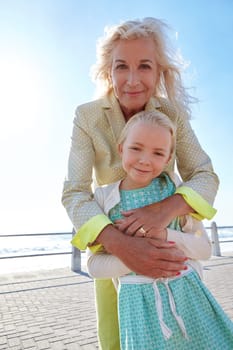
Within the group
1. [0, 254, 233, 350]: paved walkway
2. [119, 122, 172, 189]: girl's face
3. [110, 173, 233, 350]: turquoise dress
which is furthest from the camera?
[0, 254, 233, 350]: paved walkway

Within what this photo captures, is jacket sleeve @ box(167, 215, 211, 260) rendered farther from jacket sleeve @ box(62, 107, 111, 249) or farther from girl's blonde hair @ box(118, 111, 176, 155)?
girl's blonde hair @ box(118, 111, 176, 155)

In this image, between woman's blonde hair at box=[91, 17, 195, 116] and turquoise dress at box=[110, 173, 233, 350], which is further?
woman's blonde hair at box=[91, 17, 195, 116]

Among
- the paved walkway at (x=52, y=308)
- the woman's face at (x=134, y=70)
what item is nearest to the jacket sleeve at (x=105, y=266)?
the woman's face at (x=134, y=70)

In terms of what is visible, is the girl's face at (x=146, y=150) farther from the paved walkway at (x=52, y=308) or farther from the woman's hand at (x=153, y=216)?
the paved walkway at (x=52, y=308)

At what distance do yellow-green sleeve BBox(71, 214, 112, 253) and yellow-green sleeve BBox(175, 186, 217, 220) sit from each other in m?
0.38

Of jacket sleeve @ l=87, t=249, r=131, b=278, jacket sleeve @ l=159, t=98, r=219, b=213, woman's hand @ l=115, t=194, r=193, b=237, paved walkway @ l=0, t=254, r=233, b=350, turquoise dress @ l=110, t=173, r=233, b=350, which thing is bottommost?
paved walkway @ l=0, t=254, r=233, b=350

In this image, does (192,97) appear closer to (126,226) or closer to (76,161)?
(76,161)

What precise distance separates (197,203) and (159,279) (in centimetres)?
40

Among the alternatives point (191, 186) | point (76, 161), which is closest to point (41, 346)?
point (76, 161)

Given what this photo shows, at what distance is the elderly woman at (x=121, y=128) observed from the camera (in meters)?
1.63

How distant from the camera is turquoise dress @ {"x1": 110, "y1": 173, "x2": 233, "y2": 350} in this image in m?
1.39

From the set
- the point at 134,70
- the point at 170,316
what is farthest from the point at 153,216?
the point at 134,70

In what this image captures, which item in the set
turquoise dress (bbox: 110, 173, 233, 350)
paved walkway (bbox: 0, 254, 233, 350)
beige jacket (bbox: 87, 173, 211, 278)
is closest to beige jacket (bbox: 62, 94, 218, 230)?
beige jacket (bbox: 87, 173, 211, 278)

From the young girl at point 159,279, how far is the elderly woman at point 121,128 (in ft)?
0.33
